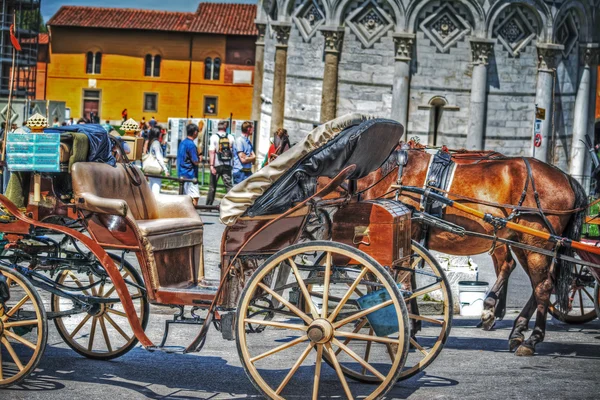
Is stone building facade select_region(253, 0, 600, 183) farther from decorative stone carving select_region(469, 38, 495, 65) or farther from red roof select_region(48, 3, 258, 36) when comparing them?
red roof select_region(48, 3, 258, 36)

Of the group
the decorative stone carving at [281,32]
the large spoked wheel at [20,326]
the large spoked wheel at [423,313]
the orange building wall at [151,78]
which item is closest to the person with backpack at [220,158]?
the decorative stone carving at [281,32]

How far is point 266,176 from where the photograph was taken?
7812 mm

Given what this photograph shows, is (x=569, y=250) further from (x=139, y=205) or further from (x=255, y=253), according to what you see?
(x=139, y=205)

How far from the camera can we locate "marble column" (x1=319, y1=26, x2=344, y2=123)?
29016mm

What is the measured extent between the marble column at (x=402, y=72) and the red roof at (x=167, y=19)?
138ft

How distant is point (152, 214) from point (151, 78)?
6244 centimetres

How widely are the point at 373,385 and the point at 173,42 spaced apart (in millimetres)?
63927

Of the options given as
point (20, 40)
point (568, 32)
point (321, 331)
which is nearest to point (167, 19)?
point (20, 40)

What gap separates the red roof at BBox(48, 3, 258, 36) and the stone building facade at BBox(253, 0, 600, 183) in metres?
41.2

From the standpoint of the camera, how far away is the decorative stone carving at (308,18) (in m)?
29.8

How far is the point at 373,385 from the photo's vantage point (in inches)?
337

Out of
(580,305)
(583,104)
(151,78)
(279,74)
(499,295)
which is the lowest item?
(580,305)

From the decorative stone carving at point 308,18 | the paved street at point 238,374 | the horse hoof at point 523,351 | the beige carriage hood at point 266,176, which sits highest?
the decorative stone carving at point 308,18

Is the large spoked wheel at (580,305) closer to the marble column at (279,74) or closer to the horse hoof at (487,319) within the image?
the horse hoof at (487,319)
